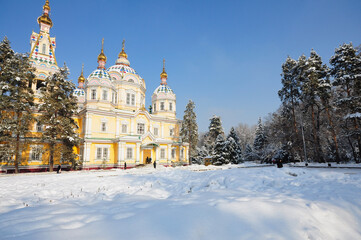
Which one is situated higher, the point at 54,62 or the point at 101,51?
the point at 101,51

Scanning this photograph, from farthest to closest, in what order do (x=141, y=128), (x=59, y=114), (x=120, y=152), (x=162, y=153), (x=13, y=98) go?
(x=162, y=153)
(x=141, y=128)
(x=120, y=152)
(x=59, y=114)
(x=13, y=98)

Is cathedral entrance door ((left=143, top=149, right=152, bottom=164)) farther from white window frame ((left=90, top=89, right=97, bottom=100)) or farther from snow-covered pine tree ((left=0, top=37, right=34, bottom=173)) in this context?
snow-covered pine tree ((left=0, top=37, right=34, bottom=173))

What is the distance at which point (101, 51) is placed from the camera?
32750mm

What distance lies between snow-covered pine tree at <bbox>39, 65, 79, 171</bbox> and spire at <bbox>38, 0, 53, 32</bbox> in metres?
14.1

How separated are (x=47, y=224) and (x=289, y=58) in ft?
114

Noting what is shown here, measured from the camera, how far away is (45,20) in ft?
107

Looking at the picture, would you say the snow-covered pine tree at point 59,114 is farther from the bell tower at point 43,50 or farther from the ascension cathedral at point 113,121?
the bell tower at point 43,50

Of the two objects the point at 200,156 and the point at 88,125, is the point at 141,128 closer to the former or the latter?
the point at 88,125

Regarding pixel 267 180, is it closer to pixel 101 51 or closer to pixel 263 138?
pixel 101 51

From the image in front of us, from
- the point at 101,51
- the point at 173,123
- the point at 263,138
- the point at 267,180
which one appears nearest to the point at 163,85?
the point at 173,123

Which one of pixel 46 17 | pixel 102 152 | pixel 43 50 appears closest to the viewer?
pixel 102 152

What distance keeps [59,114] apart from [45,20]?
63.1ft

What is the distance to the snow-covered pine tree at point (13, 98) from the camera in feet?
66.3

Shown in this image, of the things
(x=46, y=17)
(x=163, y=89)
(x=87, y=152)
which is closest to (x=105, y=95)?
(x=87, y=152)
